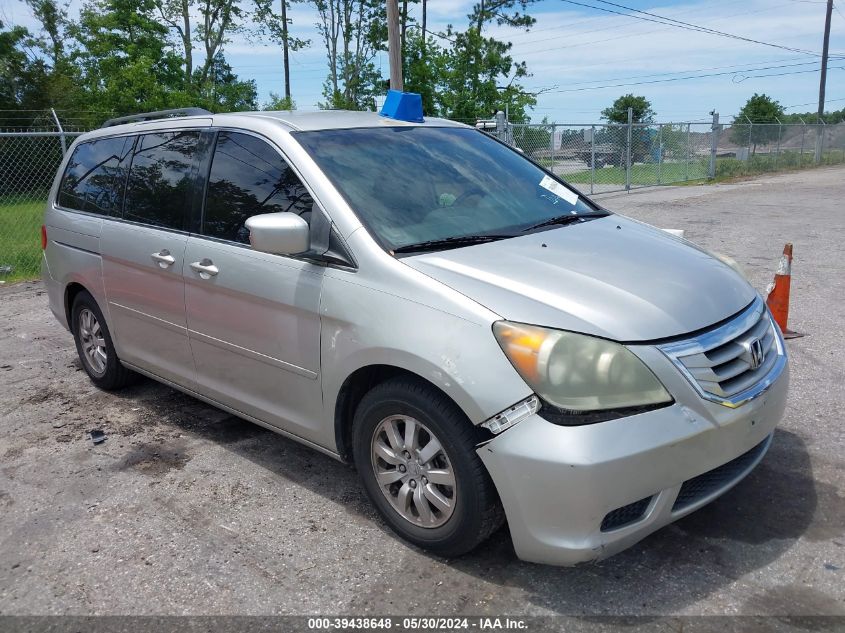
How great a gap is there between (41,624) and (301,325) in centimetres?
153

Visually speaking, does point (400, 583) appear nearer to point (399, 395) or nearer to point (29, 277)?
point (399, 395)

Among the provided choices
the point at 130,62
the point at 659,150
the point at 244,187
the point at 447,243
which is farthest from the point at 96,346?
the point at 130,62

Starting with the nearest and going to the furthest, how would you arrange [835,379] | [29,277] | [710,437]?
[710,437] → [835,379] → [29,277]

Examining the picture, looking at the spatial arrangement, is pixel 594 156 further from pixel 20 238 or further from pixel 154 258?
pixel 154 258

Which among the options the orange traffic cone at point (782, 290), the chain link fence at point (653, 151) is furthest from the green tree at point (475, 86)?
the orange traffic cone at point (782, 290)

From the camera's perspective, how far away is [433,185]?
12.1 feet

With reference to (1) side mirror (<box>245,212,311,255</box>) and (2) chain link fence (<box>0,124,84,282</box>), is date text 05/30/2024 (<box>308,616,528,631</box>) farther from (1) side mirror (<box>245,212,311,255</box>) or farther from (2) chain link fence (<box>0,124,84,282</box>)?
(2) chain link fence (<box>0,124,84,282</box>)

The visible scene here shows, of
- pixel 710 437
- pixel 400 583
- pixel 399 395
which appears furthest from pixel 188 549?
pixel 710 437

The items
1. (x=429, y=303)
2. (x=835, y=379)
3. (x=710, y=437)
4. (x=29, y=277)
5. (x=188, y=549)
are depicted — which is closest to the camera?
(x=710, y=437)

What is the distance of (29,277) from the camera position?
33.3 ft

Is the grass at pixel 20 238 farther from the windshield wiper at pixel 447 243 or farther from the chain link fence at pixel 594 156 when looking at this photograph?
the windshield wiper at pixel 447 243

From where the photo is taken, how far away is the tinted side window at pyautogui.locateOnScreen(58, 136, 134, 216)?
188 inches

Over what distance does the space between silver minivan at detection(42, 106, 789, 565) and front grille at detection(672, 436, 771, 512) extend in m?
0.01

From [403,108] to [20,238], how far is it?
39.0 ft
